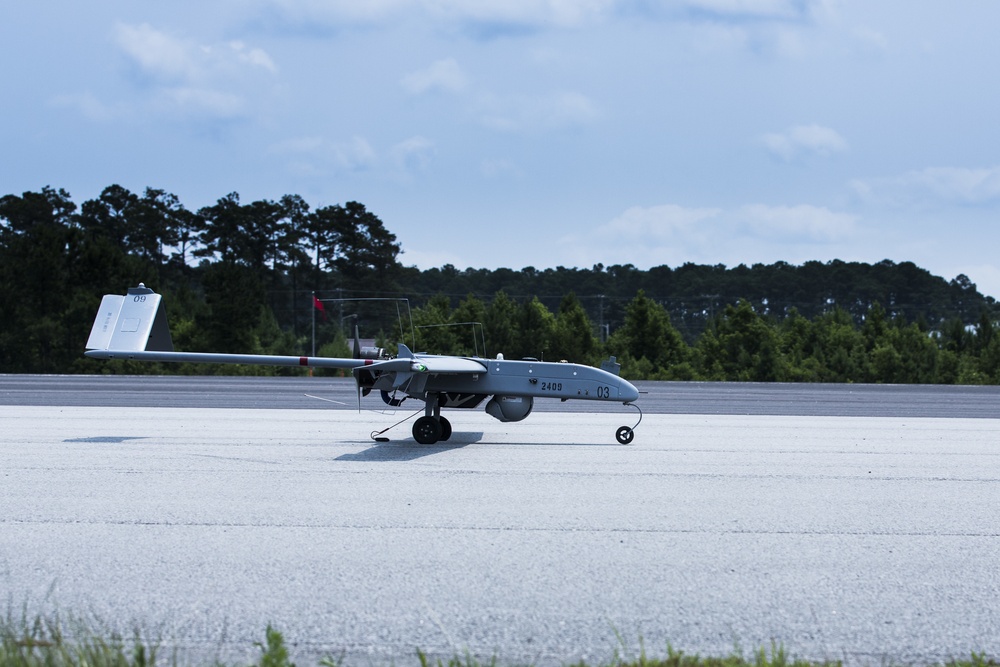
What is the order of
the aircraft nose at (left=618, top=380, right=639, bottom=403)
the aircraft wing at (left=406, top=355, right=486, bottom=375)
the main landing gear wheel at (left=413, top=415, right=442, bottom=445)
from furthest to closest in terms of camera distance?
the aircraft nose at (left=618, top=380, right=639, bottom=403) < the main landing gear wheel at (left=413, top=415, right=442, bottom=445) < the aircraft wing at (left=406, top=355, right=486, bottom=375)

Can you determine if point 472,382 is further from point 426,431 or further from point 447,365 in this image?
point 426,431

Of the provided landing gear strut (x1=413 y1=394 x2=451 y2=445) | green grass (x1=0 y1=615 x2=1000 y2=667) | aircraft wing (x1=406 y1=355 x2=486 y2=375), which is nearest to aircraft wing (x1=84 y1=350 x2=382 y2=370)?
aircraft wing (x1=406 y1=355 x2=486 y2=375)

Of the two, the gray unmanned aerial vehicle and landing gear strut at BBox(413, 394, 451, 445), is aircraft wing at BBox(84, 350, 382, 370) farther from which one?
landing gear strut at BBox(413, 394, 451, 445)

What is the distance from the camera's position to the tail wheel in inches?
605

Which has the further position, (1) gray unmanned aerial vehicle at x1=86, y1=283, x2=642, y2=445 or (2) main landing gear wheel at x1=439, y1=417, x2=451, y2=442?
(2) main landing gear wheel at x1=439, y1=417, x2=451, y2=442

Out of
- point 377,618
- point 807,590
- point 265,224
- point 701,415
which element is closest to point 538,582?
point 377,618

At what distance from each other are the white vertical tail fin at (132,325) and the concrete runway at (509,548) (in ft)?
8.62

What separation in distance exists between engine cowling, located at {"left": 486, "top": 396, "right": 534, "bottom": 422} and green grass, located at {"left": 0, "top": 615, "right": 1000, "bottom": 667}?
34.5 ft

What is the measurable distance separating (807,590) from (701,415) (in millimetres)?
16273

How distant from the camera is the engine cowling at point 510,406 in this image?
1588cm

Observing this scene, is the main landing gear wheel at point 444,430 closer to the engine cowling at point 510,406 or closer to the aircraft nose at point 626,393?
the engine cowling at point 510,406

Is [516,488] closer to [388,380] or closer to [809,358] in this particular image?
[388,380]

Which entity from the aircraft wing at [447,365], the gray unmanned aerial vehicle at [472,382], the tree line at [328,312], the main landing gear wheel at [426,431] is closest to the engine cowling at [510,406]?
the gray unmanned aerial vehicle at [472,382]

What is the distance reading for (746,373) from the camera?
54094mm
